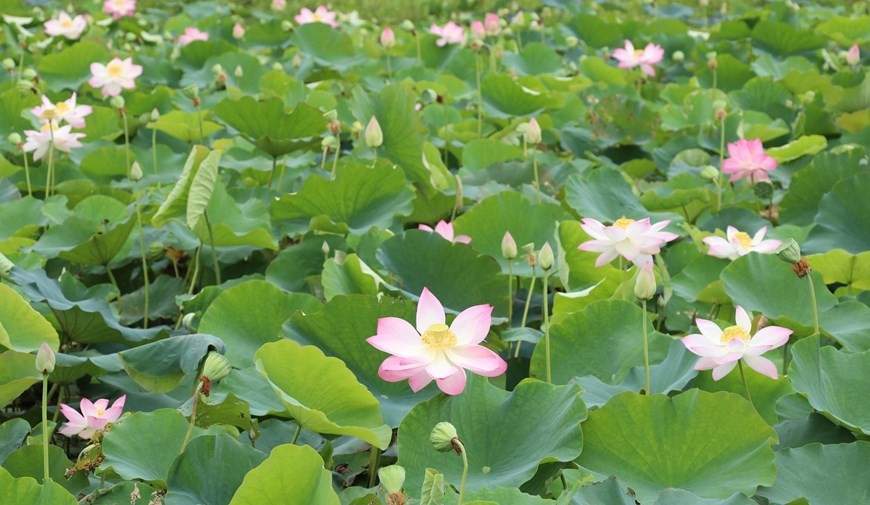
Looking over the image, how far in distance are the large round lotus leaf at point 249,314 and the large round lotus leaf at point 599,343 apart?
0.33m

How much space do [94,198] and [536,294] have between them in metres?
0.81

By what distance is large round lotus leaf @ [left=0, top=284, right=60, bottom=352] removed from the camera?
3.99 ft

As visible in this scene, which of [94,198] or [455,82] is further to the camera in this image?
[455,82]

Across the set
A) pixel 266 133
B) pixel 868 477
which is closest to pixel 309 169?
pixel 266 133

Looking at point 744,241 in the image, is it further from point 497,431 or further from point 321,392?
point 321,392

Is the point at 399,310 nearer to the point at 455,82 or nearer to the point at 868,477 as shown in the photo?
the point at 868,477

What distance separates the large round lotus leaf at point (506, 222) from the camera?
1630 millimetres

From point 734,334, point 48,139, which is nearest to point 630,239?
point 734,334

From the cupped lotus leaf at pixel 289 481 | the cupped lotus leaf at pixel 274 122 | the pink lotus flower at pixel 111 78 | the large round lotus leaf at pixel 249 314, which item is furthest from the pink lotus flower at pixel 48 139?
the cupped lotus leaf at pixel 289 481

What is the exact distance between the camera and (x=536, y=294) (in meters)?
1.61

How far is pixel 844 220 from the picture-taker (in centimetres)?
168

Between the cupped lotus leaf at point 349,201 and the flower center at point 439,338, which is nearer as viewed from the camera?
the flower center at point 439,338

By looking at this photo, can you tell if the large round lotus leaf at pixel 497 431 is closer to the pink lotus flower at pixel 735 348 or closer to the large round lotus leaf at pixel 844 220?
the pink lotus flower at pixel 735 348

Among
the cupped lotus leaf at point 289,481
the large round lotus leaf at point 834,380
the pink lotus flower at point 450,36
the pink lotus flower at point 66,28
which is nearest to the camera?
the cupped lotus leaf at point 289,481
